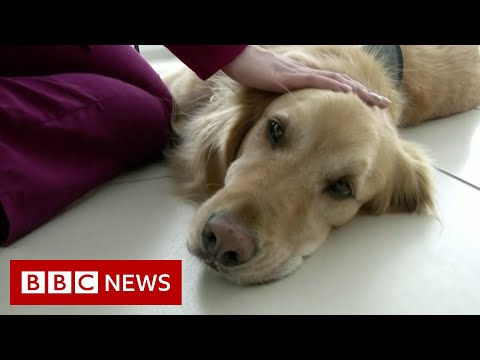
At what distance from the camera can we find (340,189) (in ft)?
4.04

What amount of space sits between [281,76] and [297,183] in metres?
0.38

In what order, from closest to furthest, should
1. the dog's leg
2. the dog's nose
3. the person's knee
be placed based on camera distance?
1. the dog's nose
2. the person's knee
3. the dog's leg

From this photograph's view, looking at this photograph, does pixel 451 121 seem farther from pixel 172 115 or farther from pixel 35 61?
pixel 35 61

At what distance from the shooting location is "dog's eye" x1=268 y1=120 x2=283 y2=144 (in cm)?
125

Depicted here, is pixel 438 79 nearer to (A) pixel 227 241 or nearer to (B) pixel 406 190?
(B) pixel 406 190

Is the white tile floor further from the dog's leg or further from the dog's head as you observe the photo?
the dog's leg

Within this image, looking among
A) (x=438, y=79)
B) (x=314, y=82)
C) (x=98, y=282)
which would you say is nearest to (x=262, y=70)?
(x=314, y=82)

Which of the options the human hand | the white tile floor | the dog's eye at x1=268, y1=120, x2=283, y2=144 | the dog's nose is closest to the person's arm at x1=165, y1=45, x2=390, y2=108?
the human hand

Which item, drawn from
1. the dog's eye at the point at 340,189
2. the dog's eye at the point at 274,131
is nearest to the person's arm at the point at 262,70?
the dog's eye at the point at 274,131

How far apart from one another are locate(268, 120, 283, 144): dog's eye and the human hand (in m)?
0.14

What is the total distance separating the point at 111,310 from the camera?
3.13ft

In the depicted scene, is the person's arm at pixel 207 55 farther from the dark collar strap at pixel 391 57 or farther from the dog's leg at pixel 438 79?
the dog's leg at pixel 438 79

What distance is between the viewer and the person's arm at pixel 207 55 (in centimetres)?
134

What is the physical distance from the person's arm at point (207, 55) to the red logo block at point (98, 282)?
61 cm
